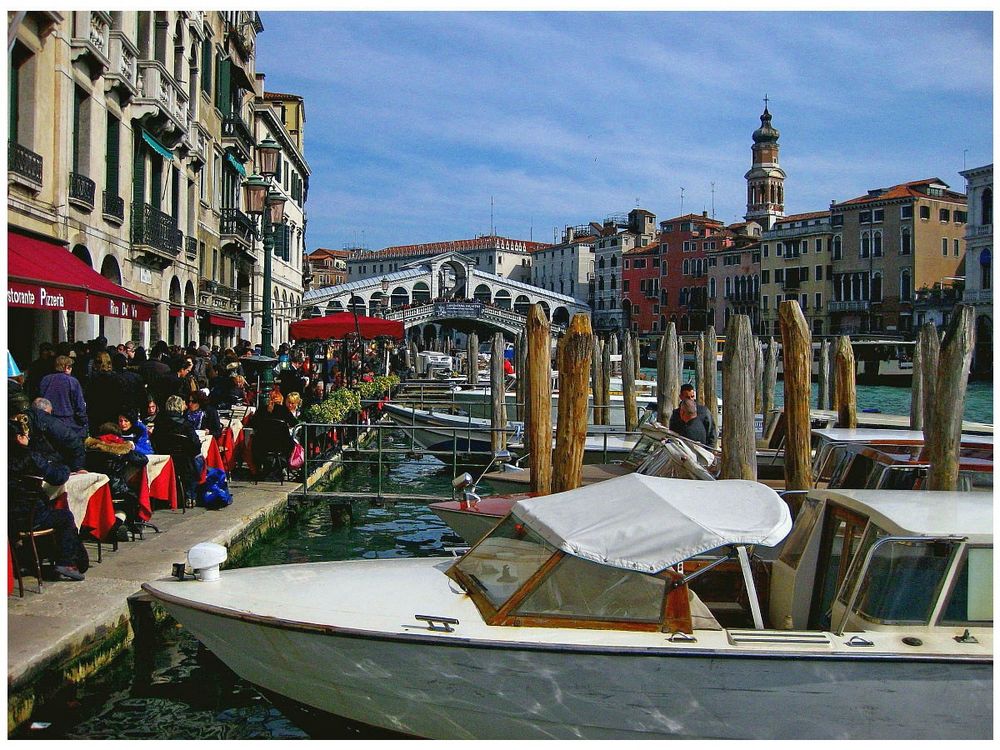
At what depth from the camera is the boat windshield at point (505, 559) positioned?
5297 mm

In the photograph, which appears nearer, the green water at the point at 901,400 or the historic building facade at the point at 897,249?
the green water at the point at 901,400

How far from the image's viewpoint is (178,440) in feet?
32.1

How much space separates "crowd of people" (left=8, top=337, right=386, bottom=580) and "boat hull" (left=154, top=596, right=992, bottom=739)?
2186 mm

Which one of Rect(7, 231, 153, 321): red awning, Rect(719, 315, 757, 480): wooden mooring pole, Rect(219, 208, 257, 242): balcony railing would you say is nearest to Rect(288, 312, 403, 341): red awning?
Rect(7, 231, 153, 321): red awning

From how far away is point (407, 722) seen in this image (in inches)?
207

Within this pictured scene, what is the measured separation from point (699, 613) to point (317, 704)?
6.95 ft

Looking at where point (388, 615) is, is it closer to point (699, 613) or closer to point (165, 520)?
point (699, 613)

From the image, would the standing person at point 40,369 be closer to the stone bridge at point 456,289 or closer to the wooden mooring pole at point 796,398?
the wooden mooring pole at point 796,398

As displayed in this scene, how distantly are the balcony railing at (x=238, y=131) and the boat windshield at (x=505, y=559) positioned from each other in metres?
24.0

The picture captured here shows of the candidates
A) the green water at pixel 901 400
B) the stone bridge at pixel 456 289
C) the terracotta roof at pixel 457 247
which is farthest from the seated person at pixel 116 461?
the terracotta roof at pixel 457 247

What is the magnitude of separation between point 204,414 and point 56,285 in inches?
92.3

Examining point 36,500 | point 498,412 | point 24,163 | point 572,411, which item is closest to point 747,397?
point 572,411

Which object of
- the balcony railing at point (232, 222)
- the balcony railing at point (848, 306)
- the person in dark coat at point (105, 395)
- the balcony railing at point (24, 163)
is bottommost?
the person in dark coat at point (105, 395)

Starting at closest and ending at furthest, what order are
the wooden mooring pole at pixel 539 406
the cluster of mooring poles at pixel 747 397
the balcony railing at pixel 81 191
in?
1. the cluster of mooring poles at pixel 747 397
2. the wooden mooring pole at pixel 539 406
3. the balcony railing at pixel 81 191
